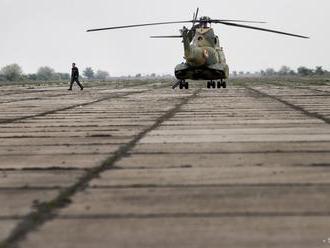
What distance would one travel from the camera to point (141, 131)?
29.5 ft

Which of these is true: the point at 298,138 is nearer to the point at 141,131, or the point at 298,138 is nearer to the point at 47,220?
the point at 141,131

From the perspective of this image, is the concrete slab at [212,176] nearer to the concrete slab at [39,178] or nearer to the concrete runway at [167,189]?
the concrete runway at [167,189]

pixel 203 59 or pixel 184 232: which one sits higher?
pixel 203 59

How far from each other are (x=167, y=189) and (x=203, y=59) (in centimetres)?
2669

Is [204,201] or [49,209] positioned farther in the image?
[204,201]

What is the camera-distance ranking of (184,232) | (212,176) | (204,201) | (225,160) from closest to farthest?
(184,232) → (204,201) → (212,176) → (225,160)

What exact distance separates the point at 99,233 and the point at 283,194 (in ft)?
5.27

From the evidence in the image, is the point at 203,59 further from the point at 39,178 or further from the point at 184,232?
the point at 184,232

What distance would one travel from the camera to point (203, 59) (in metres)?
30.7

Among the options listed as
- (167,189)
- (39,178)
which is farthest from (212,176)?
(39,178)

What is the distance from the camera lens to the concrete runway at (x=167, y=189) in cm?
319

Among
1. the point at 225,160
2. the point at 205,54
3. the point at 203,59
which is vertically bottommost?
the point at 225,160

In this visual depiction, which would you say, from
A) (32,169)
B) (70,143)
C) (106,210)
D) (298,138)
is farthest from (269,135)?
(106,210)

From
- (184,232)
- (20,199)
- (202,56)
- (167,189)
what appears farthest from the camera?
(202,56)
